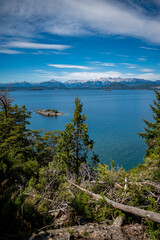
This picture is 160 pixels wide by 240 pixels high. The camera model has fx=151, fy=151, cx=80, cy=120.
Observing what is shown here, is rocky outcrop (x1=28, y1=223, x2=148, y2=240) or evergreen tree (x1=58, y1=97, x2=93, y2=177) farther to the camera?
evergreen tree (x1=58, y1=97, x2=93, y2=177)

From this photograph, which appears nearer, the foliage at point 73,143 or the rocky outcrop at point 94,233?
the rocky outcrop at point 94,233

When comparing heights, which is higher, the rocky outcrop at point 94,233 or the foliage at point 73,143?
the rocky outcrop at point 94,233

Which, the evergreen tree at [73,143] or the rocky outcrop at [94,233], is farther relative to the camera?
the evergreen tree at [73,143]

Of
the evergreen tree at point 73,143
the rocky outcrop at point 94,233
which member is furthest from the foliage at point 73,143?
the rocky outcrop at point 94,233

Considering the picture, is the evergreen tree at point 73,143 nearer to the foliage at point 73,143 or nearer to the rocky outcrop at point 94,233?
the foliage at point 73,143

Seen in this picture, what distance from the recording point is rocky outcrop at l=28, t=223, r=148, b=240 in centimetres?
402

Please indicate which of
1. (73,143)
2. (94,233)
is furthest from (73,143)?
(94,233)

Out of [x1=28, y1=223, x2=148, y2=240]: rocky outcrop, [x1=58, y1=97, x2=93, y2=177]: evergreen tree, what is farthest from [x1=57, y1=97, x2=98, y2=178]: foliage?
[x1=28, y1=223, x2=148, y2=240]: rocky outcrop

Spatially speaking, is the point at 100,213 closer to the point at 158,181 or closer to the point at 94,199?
the point at 94,199

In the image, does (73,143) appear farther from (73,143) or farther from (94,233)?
(94,233)

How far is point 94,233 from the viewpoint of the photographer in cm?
423

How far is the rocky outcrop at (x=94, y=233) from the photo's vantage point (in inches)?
158

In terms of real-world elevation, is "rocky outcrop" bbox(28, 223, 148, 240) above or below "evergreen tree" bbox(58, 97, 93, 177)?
above

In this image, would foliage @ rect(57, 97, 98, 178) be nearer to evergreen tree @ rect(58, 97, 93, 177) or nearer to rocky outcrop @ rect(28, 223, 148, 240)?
evergreen tree @ rect(58, 97, 93, 177)
